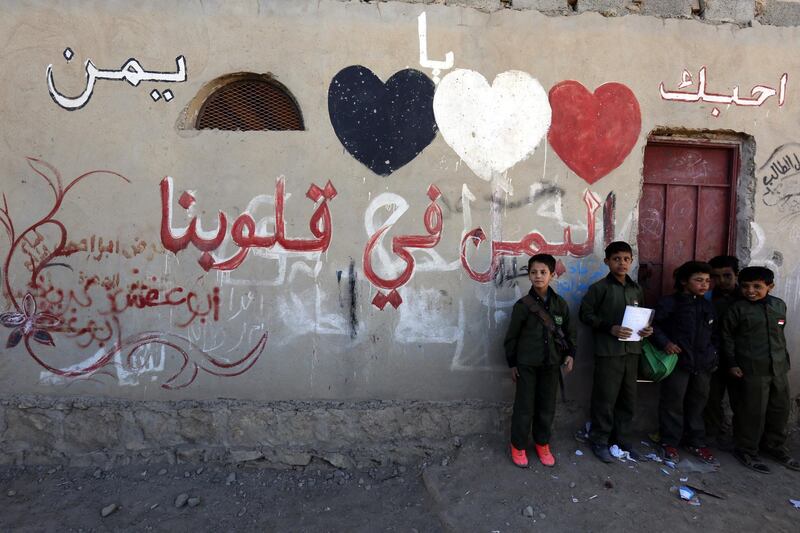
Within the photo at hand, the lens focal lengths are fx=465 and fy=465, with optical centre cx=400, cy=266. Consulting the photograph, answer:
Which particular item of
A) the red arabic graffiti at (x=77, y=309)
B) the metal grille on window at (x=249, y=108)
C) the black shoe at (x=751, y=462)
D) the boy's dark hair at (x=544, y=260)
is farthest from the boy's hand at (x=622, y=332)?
A: the metal grille on window at (x=249, y=108)

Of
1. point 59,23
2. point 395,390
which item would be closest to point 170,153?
point 59,23

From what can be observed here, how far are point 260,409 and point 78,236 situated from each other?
1731 millimetres

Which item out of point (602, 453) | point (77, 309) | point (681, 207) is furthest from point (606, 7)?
point (77, 309)

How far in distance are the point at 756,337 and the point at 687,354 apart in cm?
51

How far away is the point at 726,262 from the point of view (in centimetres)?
344

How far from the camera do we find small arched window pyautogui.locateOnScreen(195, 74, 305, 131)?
3307 millimetres

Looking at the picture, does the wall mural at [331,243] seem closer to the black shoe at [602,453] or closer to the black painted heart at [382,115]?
the black painted heart at [382,115]

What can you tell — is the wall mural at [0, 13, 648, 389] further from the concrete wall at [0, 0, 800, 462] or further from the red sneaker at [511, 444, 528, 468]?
the red sneaker at [511, 444, 528, 468]

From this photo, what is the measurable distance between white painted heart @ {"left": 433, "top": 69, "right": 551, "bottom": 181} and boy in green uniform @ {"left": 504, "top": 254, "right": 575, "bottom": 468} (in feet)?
2.68

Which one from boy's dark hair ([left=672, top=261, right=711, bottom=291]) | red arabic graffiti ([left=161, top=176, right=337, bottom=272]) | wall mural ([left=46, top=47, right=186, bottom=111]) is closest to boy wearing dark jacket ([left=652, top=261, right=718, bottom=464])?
boy's dark hair ([left=672, top=261, right=711, bottom=291])

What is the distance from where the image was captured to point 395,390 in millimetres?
3346

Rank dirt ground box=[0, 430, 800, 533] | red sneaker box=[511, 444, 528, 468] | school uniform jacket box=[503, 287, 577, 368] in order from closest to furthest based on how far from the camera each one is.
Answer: dirt ground box=[0, 430, 800, 533] < school uniform jacket box=[503, 287, 577, 368] < red sneaker box=[511, 444, 528, 468]

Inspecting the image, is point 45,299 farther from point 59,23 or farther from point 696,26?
point 696,26

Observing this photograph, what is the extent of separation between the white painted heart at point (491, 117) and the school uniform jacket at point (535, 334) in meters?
0.98
